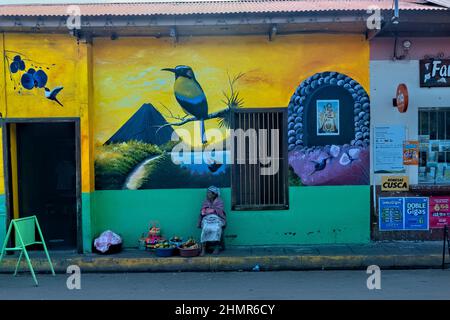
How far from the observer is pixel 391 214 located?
367 inches

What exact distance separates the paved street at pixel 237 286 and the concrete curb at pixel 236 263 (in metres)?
0.17

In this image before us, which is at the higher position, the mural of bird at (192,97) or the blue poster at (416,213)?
the mural of bird at (192,97)

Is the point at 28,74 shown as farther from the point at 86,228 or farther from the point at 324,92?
the point at 324,92

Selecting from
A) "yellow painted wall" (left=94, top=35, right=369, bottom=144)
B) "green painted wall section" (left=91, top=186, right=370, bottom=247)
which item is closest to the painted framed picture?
"yellow painted wall" (left=94, top=35, right=369, bottom=144)

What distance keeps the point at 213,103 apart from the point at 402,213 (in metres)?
3.98

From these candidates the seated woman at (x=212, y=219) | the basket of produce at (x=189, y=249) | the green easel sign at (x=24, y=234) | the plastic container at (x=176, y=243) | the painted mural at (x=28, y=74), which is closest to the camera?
the green easel sign at (x=24, y=234)

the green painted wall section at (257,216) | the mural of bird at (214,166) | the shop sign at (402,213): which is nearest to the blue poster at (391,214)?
the shop sign at (402,213)

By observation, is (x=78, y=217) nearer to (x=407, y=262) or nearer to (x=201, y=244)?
(x=201, y=244)

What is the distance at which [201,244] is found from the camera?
28.9ft

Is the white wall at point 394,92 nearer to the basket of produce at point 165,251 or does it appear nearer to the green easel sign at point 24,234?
the basket of produce at point 165,251

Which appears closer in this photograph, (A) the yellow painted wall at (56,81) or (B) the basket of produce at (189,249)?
(B) the basket of produce at (189,249)

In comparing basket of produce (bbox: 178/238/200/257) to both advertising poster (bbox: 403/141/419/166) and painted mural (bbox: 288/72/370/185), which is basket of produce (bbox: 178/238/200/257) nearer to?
painted mural (bbox: 288/72/370/185)

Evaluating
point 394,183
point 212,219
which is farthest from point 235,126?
point 394,183

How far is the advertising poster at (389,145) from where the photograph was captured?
365 inches
